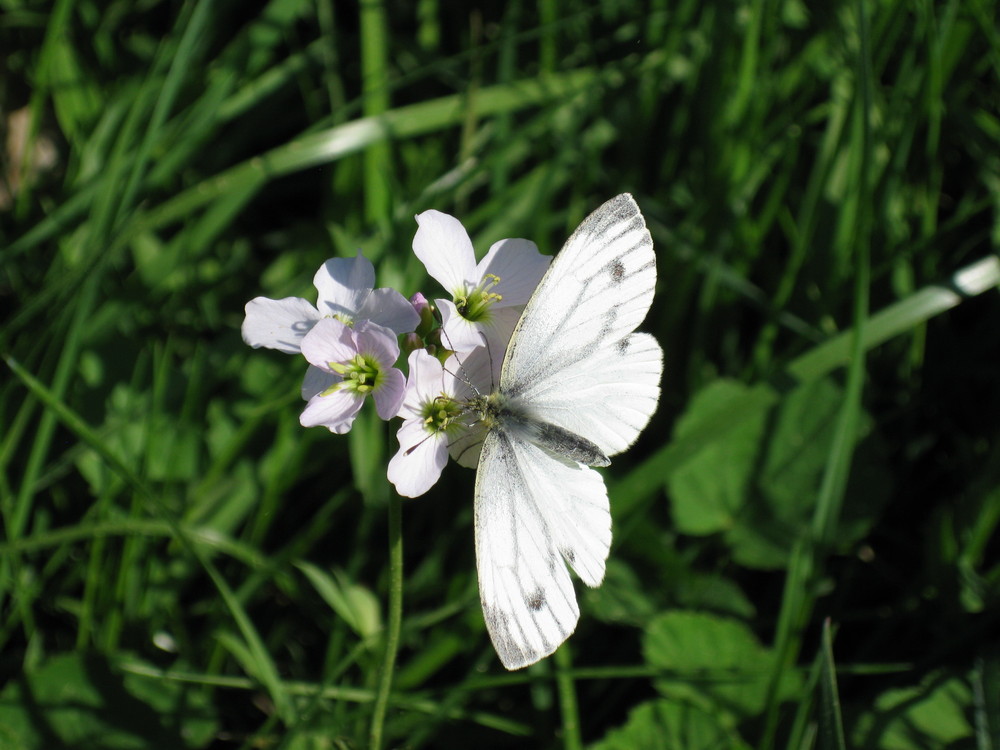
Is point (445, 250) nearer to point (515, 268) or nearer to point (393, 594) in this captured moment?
point (515, 268)

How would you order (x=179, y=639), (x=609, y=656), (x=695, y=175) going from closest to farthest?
(x=179, y=639)
(x=609, y=656)
(x=695, y=175)

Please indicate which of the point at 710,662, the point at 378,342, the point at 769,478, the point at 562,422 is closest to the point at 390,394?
the point at 378,342

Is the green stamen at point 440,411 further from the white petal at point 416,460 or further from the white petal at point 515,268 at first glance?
the white petal at point 515,268

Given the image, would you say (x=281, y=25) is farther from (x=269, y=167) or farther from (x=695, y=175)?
(x=695, y=175)

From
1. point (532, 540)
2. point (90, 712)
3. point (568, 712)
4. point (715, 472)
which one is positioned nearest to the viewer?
point (532, 540)

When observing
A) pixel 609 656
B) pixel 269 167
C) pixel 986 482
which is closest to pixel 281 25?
pixel 269 167

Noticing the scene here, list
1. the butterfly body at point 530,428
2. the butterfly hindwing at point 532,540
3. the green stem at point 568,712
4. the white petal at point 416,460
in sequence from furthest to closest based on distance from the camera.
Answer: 1. the green stem at point 568,712
2. the butterfly body at point 530,428
3. the white petal at point 416,460
4. the butterfly hindwing at point 532,540

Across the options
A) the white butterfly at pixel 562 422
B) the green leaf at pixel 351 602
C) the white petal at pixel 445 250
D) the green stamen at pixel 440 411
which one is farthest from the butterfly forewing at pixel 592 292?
the green leaf at pixel 351 602

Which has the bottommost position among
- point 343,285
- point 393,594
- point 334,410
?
point 393,594
